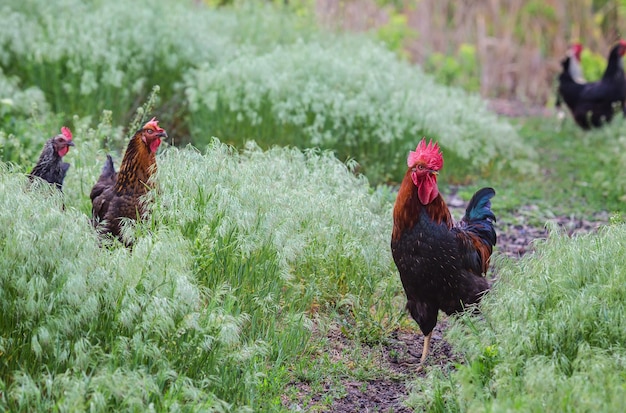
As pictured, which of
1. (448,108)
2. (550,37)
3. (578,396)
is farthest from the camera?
(550,37)

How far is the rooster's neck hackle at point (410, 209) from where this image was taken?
455 centimetres

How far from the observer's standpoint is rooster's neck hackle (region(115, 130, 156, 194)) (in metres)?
5.14

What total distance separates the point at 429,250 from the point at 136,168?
74.2 inches

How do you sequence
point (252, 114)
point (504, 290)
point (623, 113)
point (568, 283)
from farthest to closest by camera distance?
point (623, 113) → point (252, 114) → point (504, 290) → point (568, 283)

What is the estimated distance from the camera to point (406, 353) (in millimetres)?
4969

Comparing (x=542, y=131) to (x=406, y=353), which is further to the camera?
(x=542, y=131)

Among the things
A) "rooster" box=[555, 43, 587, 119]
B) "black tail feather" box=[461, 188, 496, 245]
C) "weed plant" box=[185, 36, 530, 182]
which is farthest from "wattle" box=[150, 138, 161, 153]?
"rooster" box=[555, 43, 587, 119]

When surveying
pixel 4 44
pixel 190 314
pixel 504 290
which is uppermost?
pixel 504 290

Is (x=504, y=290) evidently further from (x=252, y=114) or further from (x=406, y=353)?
(x=252, y=114)

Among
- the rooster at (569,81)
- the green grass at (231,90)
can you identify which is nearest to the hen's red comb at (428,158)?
the green grass at (231,90)

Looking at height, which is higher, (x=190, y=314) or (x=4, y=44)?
(x=190, y=314)

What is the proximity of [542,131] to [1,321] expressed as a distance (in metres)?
9.54

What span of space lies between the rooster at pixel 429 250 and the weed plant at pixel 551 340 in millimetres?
371

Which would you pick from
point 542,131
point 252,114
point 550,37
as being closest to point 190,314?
point 252,114
